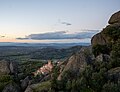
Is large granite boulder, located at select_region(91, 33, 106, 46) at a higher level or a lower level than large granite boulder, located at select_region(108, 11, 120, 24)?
lower

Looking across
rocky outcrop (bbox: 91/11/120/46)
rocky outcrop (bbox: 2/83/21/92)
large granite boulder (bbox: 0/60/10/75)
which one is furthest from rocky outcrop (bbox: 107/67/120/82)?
large granite boulder (bbox: 0/60/10/75)

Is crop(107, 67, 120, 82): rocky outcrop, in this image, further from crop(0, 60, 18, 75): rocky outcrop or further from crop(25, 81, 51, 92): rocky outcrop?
crop(0, 60, 18, 75): rocky outcrop

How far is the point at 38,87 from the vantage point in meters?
53.0

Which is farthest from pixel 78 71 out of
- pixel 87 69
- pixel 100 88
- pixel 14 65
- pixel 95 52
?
pixel 14 65

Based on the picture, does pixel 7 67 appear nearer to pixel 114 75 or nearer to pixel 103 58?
pixel 103 58

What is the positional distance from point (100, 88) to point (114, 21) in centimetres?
3429

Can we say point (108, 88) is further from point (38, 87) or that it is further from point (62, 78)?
point (38, 87)

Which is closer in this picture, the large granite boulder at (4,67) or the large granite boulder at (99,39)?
the large granite boulder at (99,39)

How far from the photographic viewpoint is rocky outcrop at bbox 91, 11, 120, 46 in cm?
→ 6999

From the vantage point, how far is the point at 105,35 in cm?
7025

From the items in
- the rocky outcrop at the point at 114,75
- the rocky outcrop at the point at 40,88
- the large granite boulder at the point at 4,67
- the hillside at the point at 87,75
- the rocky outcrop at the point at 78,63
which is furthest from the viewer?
the large granite boulder at the point at 4,67

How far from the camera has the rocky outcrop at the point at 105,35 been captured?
6999 centimetres

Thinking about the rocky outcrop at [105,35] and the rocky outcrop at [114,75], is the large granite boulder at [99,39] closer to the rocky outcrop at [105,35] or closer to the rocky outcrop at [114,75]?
the rocky outcrop at [105,35]

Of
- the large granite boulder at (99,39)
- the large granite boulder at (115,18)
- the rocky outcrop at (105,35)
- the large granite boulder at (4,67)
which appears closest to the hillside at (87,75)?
the rocky outcrop at (105,35)
